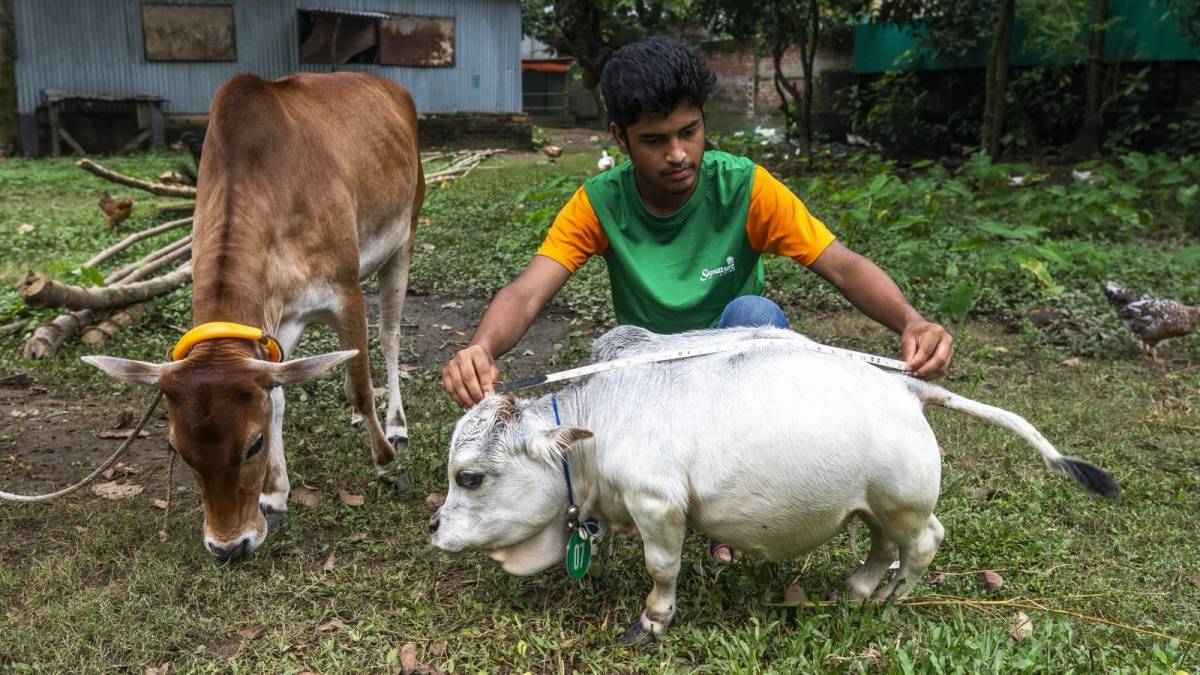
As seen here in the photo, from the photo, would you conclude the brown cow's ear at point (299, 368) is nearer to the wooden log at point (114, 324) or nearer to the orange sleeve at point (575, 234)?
the orange sleeve at point (575, 234)

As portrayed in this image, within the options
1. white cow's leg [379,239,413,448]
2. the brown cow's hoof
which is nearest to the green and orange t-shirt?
the brown cow's hoof

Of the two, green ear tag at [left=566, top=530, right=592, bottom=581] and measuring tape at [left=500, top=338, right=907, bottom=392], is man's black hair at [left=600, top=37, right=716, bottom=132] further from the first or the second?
green ear tag at [left=566, top=530, right=592, bottom=581]

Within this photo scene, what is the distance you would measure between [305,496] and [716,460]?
1.93 m

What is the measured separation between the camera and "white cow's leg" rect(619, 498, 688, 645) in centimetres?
235

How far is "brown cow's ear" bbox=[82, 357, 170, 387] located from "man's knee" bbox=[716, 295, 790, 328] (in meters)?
1.64

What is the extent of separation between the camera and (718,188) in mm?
3113

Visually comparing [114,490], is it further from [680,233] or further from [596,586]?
[680,233]

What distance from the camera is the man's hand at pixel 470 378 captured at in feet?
8.23

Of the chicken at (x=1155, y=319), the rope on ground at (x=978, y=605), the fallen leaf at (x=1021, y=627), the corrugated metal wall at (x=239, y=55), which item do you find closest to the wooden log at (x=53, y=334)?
the rope on ground at (x=978, y=605)

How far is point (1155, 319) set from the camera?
4887 mm

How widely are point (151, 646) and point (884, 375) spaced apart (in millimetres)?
2074

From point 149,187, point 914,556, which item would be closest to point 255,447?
point 914,556

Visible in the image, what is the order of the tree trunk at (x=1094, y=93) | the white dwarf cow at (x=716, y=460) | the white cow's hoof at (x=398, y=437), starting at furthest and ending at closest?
the tree trunk at (x=1094, y=93) < the white cow's hoof at (x=398, y=437) < the white dwarf cow at (x=716, y=460)

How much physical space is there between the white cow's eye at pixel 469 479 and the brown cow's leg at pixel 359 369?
1.34m
